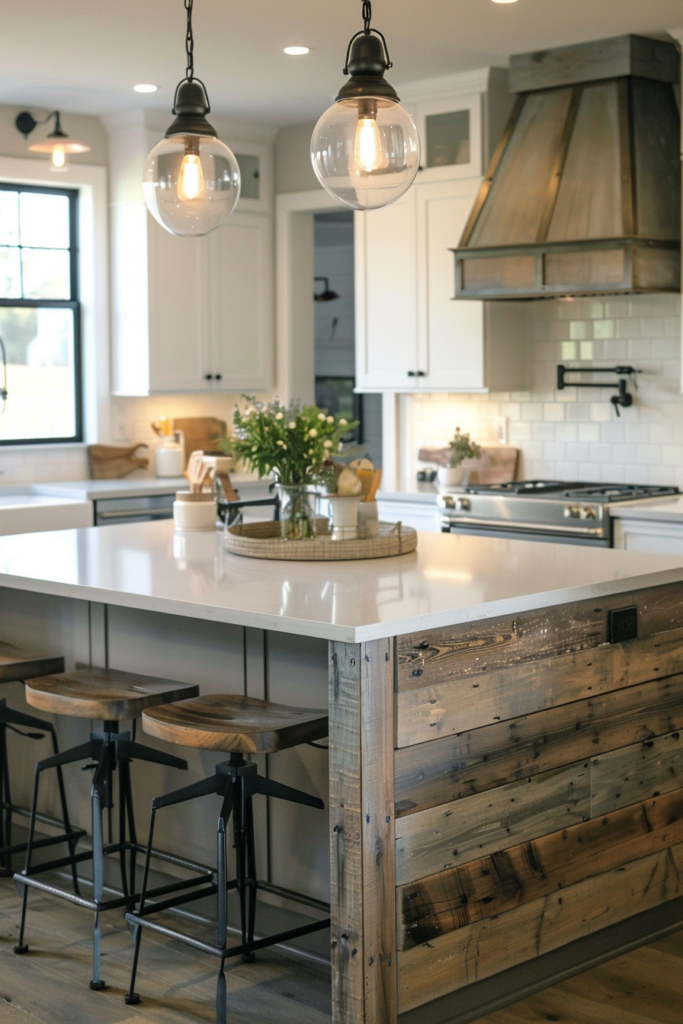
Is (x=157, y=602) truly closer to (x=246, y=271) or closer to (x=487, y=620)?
(x=487, y=620)

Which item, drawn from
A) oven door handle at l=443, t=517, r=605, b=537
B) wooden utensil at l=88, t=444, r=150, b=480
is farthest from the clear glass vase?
wooden utensil at l=88, t=444, r=150, b=480

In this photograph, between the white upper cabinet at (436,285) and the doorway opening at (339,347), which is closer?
the white upper cabinet at (436,285)

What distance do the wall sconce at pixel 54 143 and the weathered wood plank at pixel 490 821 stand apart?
3903mm

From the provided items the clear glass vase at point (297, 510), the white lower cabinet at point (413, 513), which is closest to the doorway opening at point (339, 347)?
the white lower cabinet at point (413, 513)

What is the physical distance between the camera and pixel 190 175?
336 cm

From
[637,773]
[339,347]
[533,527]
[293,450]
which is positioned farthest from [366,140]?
[339,347]

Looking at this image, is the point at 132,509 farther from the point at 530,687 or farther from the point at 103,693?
the point at 530,687

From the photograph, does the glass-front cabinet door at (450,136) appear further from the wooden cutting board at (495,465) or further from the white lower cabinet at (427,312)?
the wooden cutting board at (495,465)

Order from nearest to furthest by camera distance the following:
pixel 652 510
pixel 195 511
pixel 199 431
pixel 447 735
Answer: pixel 447 735
pixel 195 511
pixel 652 510
pixel 199 431

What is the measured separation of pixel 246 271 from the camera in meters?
7.14

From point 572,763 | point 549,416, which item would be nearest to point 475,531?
point 549,416

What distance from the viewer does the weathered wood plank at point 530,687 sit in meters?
2.76

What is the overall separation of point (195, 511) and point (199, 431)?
2.90 meters

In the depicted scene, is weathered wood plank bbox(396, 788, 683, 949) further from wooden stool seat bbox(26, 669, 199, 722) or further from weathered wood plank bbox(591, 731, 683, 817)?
wooden stool seat bbox(26, 669, 199, 722)
